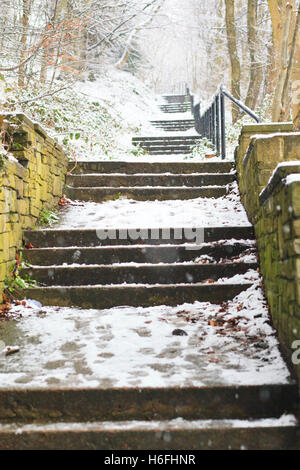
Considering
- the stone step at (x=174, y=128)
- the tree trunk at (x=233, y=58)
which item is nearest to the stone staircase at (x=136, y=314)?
the tree trunk at (x=233, y=58)

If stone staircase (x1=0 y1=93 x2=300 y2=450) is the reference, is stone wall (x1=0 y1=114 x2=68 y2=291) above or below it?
above

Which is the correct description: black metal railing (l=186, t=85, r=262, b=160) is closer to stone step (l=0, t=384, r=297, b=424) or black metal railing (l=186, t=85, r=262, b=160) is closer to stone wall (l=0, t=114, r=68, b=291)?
stone wall (l=0, t=114, r=68, b=291)

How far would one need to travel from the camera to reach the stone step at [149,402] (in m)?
1.89

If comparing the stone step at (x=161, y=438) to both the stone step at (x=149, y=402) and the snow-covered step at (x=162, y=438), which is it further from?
the stone step at (x=149, y=402)

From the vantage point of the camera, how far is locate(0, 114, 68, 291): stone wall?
313cm

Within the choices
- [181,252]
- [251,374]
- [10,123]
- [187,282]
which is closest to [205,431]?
[251,374]

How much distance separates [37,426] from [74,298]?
1.28 metres

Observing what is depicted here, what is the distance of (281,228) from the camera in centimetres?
212

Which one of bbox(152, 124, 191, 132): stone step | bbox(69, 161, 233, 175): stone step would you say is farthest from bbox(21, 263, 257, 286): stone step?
bbox(152, 124, 191, 132): stone step

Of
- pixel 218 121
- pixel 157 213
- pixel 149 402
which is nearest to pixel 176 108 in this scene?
pixel 218 121

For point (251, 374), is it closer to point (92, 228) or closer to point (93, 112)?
point (92, 228)

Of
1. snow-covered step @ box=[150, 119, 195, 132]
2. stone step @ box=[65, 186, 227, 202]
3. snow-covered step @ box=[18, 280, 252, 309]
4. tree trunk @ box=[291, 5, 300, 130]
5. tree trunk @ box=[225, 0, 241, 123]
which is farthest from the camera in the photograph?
snow-covered step @ box=[150, 119, 195, 132]

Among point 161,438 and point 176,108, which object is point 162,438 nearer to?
point 161,438

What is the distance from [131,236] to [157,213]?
773 millimetres
